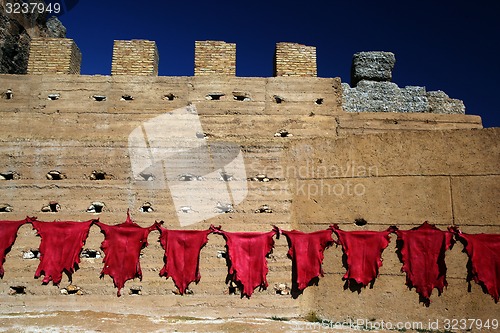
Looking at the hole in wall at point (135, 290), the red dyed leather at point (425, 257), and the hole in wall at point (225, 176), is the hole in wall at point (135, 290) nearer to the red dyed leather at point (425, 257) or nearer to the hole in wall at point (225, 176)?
the hole in wall at point (225, 176)

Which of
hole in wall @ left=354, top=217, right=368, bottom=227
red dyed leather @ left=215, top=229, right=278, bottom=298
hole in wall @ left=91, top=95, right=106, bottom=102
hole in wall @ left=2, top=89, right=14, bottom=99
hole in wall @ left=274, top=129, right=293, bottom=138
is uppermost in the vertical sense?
hole in wall @ left=2, top=89, right=14, bottom=99

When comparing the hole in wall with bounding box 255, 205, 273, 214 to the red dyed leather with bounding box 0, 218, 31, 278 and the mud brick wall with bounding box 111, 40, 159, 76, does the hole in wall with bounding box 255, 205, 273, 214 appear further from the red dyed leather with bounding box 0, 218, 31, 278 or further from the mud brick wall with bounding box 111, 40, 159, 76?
the mud brick wall with bounding box 111, 40, 159, 76

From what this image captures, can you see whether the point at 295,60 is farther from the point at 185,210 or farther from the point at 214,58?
the point at 185,210

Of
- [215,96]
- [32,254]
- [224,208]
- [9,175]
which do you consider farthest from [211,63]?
[32,254]

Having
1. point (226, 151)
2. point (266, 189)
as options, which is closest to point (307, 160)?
point (266, 189)

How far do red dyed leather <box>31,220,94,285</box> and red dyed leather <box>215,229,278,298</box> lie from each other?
7.38 feet

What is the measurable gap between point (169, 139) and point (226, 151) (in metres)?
1.46

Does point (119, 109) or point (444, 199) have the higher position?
point (119, 109)

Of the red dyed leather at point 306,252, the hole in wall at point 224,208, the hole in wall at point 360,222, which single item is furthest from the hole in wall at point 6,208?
the hole in wall at point 360,222

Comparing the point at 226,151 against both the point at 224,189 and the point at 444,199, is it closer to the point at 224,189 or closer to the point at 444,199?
the point at 224,189

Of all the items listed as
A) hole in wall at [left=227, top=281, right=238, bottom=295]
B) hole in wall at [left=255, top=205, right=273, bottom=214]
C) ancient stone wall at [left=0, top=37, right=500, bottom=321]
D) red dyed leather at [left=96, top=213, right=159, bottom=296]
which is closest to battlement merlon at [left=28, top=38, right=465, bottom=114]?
ancient stone wall at [left=0, top=37, right=500, bottom=321]

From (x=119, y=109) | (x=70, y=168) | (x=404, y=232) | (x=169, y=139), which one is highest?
(x=119, y=109)

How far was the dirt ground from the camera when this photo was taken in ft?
21.3

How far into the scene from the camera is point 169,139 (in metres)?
8.80
